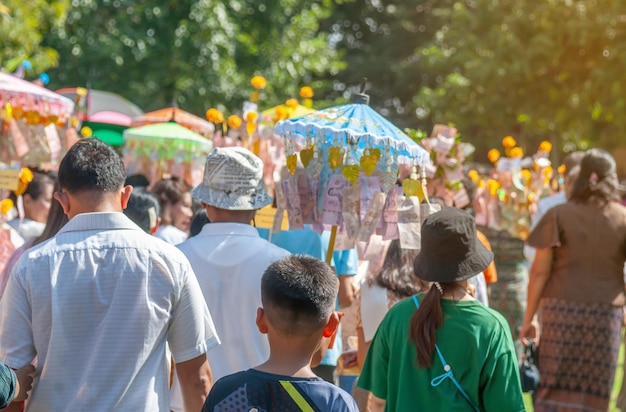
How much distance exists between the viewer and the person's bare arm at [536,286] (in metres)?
6.89

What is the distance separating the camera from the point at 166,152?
8.98m

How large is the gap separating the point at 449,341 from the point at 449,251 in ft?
1.14

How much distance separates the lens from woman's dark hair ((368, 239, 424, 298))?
16.2 ft

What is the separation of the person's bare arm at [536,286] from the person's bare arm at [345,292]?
185 centimetres

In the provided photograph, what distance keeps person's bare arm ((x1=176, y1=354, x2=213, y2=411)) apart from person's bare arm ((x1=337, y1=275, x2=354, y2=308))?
2.18m

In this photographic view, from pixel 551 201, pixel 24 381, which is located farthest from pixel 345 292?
pixel 551 201

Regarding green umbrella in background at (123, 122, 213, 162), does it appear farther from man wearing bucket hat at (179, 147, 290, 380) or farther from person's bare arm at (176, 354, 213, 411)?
person's bare arm at (176, 354, 213, 411)

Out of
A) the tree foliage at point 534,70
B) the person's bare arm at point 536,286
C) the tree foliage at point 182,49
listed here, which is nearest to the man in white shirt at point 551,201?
the person's bare arm at point 536,286

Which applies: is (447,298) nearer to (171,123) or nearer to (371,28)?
(171,123)

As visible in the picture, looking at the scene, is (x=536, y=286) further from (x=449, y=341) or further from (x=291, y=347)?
(x=291, y=347)

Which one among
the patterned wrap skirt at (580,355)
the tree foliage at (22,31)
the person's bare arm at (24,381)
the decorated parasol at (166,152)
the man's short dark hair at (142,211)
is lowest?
the patterned wrap skirt at (580,355)

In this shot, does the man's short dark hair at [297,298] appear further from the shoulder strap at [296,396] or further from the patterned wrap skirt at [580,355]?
the patterned wrap skirt at [580,355]

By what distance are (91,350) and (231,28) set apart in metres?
15.2

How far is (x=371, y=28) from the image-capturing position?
3484 centimetres
